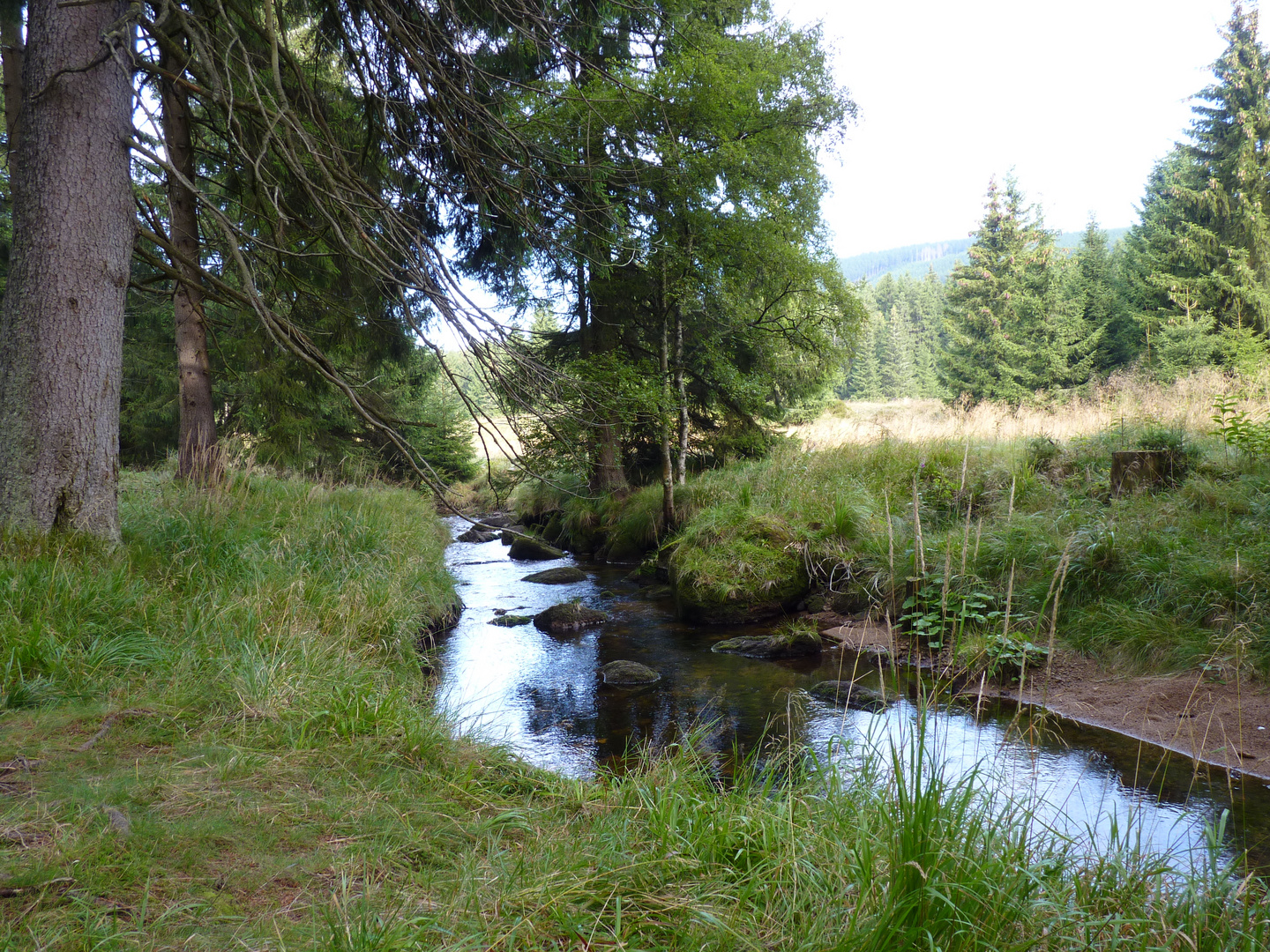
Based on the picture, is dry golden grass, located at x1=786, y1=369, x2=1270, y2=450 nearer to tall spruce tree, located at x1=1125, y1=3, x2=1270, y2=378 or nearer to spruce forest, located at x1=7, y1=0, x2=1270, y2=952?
spruce forest, located at x1=7, y1=0, x2=1270, y2=952

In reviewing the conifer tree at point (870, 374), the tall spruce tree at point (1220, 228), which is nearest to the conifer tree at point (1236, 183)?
the tall spruce tree at point (1220, 228)

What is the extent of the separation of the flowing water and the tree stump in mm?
3262

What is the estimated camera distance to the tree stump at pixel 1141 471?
7.30 meters

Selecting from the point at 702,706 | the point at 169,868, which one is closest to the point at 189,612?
the point at 169,868

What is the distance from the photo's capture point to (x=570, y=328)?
1392cm

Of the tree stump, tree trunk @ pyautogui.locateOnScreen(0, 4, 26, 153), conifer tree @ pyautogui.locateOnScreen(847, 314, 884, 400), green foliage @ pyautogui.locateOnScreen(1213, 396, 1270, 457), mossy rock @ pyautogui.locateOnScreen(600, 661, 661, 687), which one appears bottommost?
mossy rock @ pyautogui.locateOnScreen(600, 661, 661, 687)

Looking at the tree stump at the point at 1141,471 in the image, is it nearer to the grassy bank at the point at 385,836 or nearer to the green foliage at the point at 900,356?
the grassy bank at the point at 385,836

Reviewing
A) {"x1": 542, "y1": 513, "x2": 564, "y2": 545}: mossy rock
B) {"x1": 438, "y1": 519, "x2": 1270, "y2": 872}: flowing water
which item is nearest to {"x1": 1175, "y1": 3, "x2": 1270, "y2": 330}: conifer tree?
{"x1": 542, "y1": 513, "x2": 564, "y2": 545}: mossy rock

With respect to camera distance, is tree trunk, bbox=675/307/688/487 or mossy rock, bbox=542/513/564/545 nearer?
tree trunk, bbox=675/307/688/487

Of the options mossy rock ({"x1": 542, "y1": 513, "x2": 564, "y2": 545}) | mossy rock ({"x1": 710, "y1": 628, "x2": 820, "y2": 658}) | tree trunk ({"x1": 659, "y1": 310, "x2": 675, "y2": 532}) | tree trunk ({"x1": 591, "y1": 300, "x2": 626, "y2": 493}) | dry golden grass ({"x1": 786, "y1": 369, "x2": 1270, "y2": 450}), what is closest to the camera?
mossy rock ({"x1": 710, "y1": 628, "x2": 820, "y2": 658})

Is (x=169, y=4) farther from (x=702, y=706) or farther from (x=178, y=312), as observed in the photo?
(x=702, y=706)

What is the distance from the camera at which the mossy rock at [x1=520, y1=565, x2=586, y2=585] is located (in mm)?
10797

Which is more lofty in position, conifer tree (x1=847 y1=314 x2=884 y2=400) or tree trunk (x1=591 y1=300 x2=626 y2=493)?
conifer tree (x1=847 y1=314 x2=884 y2=400)

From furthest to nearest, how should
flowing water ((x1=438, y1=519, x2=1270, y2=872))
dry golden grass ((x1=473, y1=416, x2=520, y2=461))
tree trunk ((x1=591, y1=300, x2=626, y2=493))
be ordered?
1. tree trunk ((x1=591, y1=300, x2=626, y2=493))
2. flowing water ((x1=438, y1=519, x2=1270, y2=872))
3. dry golden grass ((x1=473, y1=416, x2=520, y2=461))
